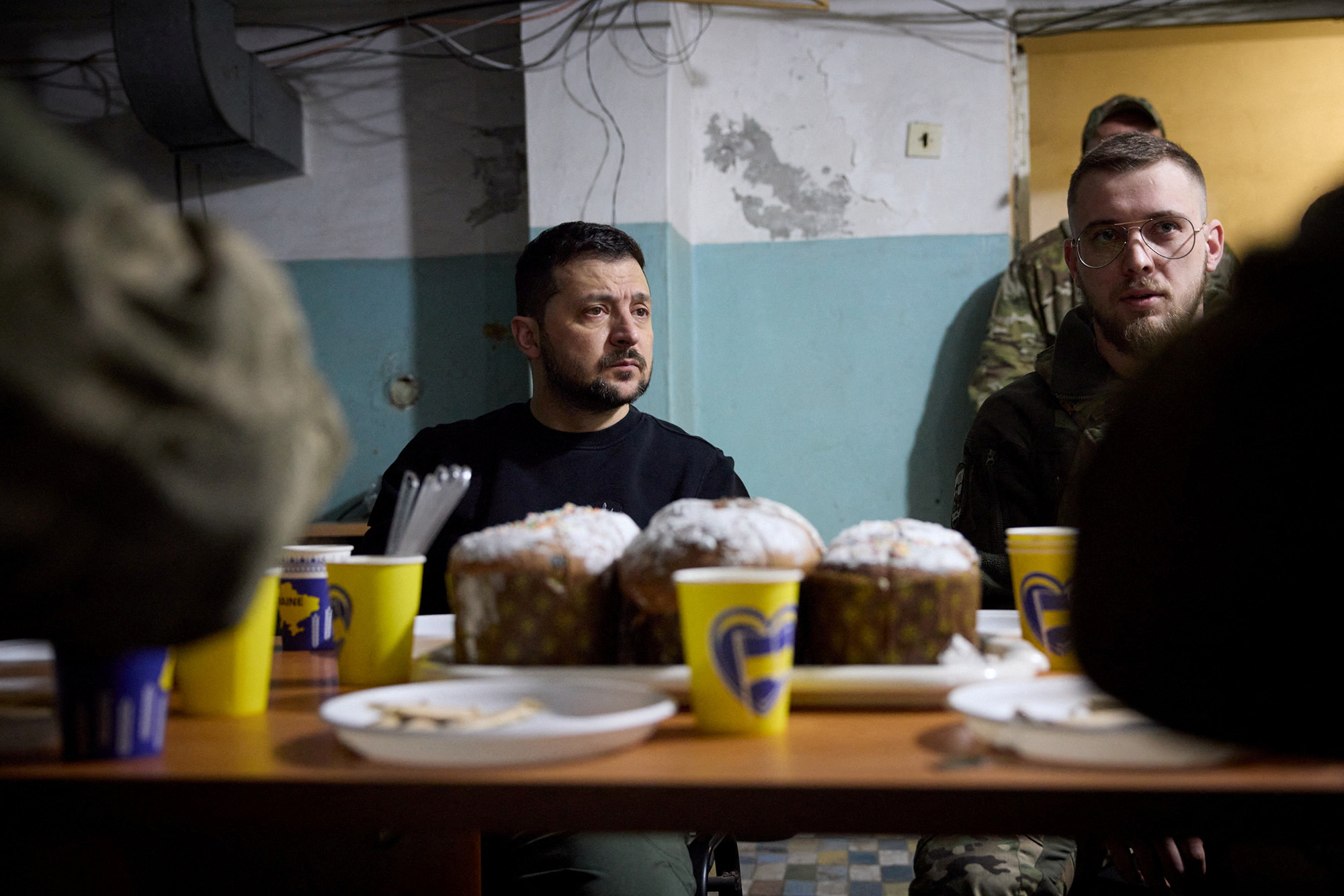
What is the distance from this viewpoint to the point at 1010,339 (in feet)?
10.1

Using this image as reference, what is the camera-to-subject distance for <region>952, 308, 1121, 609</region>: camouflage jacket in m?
1.75

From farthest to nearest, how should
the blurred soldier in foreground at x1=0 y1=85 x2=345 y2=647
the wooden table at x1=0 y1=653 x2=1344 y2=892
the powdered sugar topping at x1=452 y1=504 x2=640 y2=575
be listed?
the powdered sugar topping at x1=452 y1=504 x2=640 y2=575 → the wooden table at x1=0 y1=653 x2=1344 y2=892 → the blurred soldier in foreground at x1=0 y1=85 x2=345 y2=647

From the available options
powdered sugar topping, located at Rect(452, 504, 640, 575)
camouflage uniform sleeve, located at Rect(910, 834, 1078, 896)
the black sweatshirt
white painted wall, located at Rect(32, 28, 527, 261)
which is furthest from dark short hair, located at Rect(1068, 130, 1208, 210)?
white painted wall, located at Rect(32, 28, 527, 261)

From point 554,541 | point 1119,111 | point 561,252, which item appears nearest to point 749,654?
point 554,541

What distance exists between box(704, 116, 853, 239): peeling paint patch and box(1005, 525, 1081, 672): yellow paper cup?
2484 millimetres

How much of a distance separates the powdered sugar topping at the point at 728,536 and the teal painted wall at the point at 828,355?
87.7 inches

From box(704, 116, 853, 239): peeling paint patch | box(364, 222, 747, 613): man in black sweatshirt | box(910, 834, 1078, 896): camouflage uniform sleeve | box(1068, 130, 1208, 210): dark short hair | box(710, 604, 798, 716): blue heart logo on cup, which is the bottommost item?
box(910, 834, 1078, 896): camouflage uniform sleeve

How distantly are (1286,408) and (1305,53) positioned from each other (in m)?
3.65

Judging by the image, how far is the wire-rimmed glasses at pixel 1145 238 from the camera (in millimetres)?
1784

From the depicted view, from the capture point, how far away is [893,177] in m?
3.34

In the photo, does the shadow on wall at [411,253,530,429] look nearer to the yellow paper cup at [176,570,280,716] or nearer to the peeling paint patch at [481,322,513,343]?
the peeling paint patch at [481,322,513,343]

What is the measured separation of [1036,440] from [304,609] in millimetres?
1251

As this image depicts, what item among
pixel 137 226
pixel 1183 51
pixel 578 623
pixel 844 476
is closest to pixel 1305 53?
pixel 1183 51

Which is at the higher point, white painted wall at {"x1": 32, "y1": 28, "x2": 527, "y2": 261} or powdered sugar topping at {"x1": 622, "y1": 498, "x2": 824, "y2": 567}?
white painted wall at {"x1": 32, "y1": 28, "x2": 527, "y2": 261}
